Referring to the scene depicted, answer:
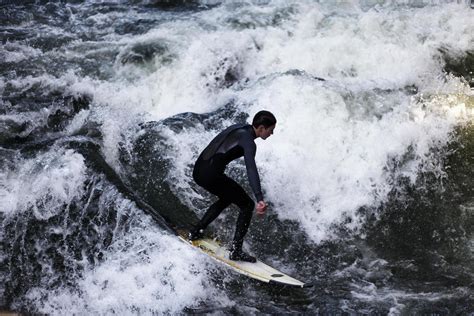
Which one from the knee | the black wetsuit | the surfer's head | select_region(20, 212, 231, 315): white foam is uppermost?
the surfer's head

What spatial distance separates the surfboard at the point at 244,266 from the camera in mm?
5848

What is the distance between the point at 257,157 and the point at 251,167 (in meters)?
2.37

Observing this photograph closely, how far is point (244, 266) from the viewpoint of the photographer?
6.07 metres

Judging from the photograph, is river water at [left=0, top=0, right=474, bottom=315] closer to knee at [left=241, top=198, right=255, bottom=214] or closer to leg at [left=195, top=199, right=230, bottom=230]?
leg at [left=195, top=199, right=230, bottom=230]

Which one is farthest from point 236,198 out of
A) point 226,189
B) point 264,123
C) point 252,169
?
point 264,123

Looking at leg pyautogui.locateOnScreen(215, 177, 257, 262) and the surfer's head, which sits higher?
the surfer's head

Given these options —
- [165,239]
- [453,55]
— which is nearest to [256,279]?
[165,239]

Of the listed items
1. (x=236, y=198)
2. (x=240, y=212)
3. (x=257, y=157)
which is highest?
(x=236, y=198)

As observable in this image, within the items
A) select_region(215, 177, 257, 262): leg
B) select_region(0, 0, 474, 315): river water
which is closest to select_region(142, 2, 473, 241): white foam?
select_region(0, 0, 474, 315): river water

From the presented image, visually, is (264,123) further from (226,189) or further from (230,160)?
(226,189)

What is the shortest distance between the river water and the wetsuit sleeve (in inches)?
45.7

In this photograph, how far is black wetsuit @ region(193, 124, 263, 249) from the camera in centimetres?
550

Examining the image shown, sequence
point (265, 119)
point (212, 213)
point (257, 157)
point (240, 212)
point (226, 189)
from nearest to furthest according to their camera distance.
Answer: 1. point (265, 119)
2. point (226, 189)
3. point (240, 212)
4. point (212, 213)
5. point (257, 157)

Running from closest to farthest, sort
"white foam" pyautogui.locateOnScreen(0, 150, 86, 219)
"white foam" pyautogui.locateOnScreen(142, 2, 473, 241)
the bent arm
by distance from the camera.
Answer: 1. the bent arm
2. "white foam" pyautogui.locateOnScreen(0, 150, 86, 219)
3. "white foam" pyautogui.locateOnScreen(142, 2, 473, 241)
